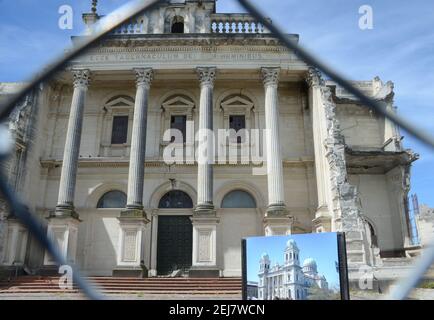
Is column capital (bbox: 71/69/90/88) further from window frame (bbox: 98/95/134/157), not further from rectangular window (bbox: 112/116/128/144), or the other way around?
rectangular window (bbox: 112/116/128/144)

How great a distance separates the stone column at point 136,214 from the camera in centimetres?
1827

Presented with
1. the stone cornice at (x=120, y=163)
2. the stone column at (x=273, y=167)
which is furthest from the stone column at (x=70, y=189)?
the stone column at (x=273, y=167)

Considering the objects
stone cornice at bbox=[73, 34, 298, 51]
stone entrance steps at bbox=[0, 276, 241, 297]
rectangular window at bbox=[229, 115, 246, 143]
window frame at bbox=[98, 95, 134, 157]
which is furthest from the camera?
rectangular window at bbox=[229, 115, 246, 143]

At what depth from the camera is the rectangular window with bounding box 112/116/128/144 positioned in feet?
75.1

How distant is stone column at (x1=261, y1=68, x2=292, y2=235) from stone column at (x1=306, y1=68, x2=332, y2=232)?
1794 millimetres

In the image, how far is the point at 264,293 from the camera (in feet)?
27.3

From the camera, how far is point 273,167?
65.2 feet

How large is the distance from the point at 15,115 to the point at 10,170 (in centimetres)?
296

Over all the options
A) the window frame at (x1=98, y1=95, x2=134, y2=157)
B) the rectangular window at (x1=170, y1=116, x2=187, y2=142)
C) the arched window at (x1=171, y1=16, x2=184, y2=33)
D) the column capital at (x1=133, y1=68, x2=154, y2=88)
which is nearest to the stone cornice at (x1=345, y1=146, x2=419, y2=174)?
the rectangular window at (x1=170, y1=116, x2=187, y2=142)

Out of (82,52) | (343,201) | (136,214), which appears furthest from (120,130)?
(82,52)

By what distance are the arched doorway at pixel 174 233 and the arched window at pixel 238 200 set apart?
1.92 meters

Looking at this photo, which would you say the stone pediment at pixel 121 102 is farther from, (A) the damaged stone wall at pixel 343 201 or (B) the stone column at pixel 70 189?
(A) the damaged stone wall at pixel 343 201

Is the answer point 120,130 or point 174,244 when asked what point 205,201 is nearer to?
point 174,244

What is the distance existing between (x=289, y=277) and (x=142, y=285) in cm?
975
